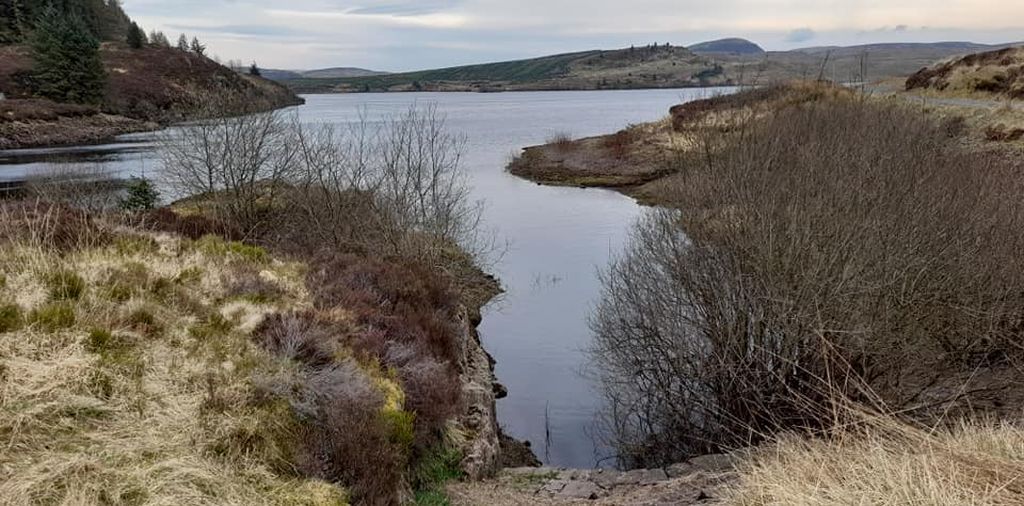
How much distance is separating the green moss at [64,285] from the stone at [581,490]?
6.16 meters

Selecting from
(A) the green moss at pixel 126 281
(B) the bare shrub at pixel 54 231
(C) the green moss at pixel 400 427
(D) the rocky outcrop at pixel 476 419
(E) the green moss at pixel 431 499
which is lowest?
(D) the rocky outcrop at pixel 476 419

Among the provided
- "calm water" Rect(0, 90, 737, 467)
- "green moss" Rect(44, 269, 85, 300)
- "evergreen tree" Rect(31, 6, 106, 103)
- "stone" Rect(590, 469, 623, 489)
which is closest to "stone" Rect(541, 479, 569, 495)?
"stone" Rect(590, 469, 623, 489)

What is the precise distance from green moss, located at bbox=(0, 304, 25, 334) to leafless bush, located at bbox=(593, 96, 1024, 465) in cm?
934

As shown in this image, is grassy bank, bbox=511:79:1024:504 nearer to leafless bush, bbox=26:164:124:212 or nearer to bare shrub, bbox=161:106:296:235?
bare shrub, bbox=161:106:296:235

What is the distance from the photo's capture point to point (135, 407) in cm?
578

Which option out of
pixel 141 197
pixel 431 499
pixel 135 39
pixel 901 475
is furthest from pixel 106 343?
pixel 135 39

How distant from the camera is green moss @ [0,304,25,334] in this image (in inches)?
248

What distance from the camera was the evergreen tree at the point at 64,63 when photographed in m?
66.2

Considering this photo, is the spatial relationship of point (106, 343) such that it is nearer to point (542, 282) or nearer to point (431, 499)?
point (431, 499)

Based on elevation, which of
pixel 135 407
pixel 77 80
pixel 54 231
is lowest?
pixel 135 407

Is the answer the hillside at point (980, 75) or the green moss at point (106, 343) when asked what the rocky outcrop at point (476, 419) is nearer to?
the green moss at point (106, 343)

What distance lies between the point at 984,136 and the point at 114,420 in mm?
31036

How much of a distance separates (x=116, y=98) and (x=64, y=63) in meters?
8.22

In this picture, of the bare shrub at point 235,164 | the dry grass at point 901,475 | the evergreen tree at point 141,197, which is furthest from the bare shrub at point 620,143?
the dry grass at point 901,475
